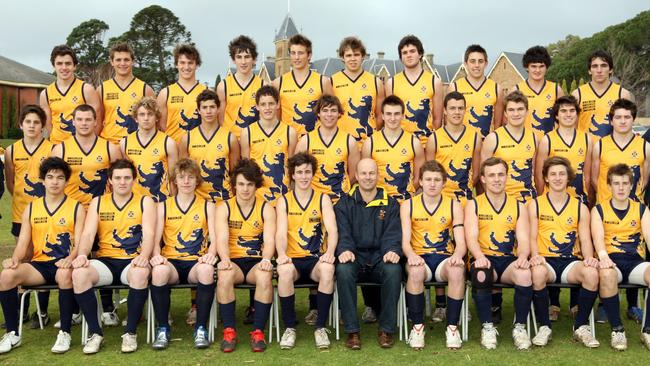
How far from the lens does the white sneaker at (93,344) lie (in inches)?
193

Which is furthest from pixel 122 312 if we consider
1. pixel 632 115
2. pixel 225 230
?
pixel 632 115

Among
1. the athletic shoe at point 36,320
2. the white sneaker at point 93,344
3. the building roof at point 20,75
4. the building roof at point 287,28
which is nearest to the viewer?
the white sneaker at point 93,344

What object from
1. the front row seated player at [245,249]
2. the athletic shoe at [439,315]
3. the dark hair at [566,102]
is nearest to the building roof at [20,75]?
the front row seated player at [245,249]

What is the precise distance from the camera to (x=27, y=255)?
17.3 feet

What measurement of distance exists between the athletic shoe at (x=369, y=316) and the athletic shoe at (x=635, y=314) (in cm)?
236

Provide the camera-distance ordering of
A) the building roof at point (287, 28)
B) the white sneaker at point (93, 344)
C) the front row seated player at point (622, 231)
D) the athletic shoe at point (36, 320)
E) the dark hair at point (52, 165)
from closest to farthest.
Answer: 1. the white sneaker at point (93, 344)
2. the front row seated player at point (622, 231)
3. the dark hair at point (52, 165)
4. the athletic shoe at point (36, 320)
5. the building roof at point (287, 28)

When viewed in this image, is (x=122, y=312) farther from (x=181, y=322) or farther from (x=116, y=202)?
(x=116, y=202)

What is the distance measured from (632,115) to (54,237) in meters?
5.22

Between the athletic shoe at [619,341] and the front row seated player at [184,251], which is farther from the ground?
the front row seated player at [184,251]

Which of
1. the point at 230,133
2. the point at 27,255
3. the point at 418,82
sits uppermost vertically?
the point at 418,82

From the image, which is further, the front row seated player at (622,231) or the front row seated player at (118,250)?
the front row seated player at (622,231)

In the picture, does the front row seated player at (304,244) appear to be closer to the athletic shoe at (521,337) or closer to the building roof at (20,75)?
the athletic shoe at (521,337)

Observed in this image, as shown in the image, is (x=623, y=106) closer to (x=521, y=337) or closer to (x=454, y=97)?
(x=454, y=97)

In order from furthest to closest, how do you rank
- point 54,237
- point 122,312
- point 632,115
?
point 122,312
point 632,115
point 54,237
